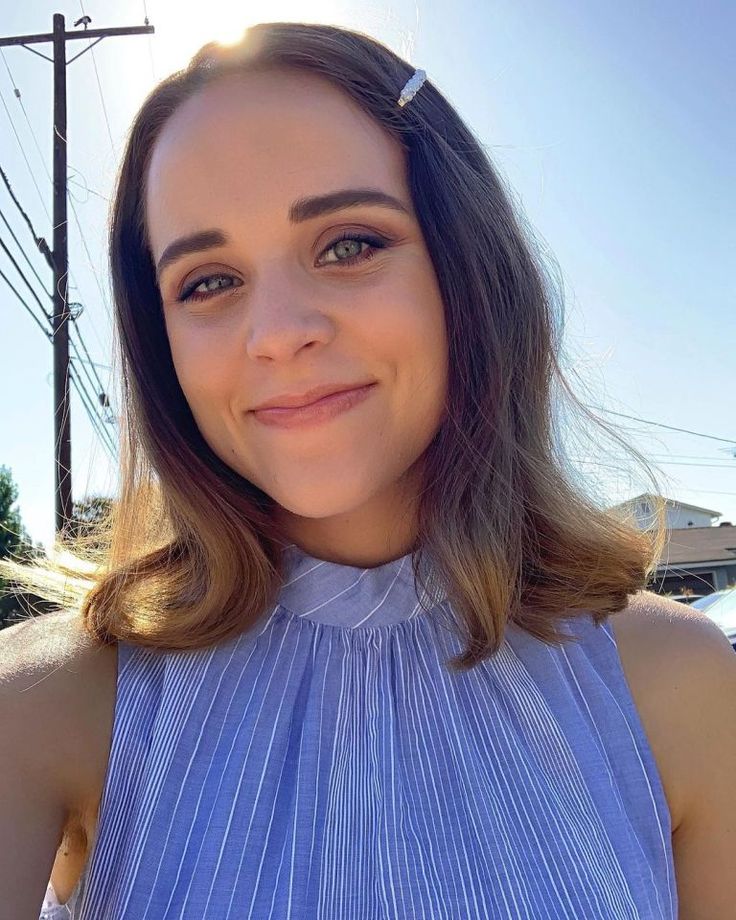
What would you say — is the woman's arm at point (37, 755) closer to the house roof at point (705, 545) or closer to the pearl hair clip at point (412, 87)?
the pearl hair clip at point (412, 87)

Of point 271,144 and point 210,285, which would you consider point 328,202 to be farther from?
point 210,285

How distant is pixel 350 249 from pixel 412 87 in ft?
1.41

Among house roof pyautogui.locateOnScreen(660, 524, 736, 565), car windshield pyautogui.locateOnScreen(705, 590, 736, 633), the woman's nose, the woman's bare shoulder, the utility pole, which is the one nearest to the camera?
the woman's bare shoulder

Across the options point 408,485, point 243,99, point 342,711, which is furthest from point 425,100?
point 342,711

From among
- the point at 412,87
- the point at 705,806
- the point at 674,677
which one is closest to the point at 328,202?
the point at 412,87

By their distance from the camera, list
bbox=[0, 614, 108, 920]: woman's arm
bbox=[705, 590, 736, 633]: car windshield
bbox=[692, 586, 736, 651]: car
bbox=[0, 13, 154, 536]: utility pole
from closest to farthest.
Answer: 1. bbox=[0, 614, 108, 920]: woman's arm
2. bbox=[692, 586, 736, 651]: car
3. bbox=[705, 590, 736, 633]: car windshield
4. bbox=[0, 13, 154, 536]: utility pole

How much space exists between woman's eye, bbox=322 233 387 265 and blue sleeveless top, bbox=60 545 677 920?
1.93ft

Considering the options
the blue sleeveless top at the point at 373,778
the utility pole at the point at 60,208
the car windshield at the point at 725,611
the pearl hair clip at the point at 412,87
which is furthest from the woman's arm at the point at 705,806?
the utility pole at the point at 60,208

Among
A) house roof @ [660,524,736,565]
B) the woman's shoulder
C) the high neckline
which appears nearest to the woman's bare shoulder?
the high neckline

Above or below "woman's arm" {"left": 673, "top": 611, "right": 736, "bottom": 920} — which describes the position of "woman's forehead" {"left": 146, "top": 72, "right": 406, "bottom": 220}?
above

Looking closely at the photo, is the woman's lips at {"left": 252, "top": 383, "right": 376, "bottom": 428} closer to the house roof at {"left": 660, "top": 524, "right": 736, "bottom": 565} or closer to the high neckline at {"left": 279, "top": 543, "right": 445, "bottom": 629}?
the high neckline at {"left": 279, "top": 543, "right": 445, "bottom": 629}

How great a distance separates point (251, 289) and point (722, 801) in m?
1.24

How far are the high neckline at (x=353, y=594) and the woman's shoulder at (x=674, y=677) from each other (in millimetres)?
400

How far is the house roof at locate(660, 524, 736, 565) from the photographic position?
2438cm
